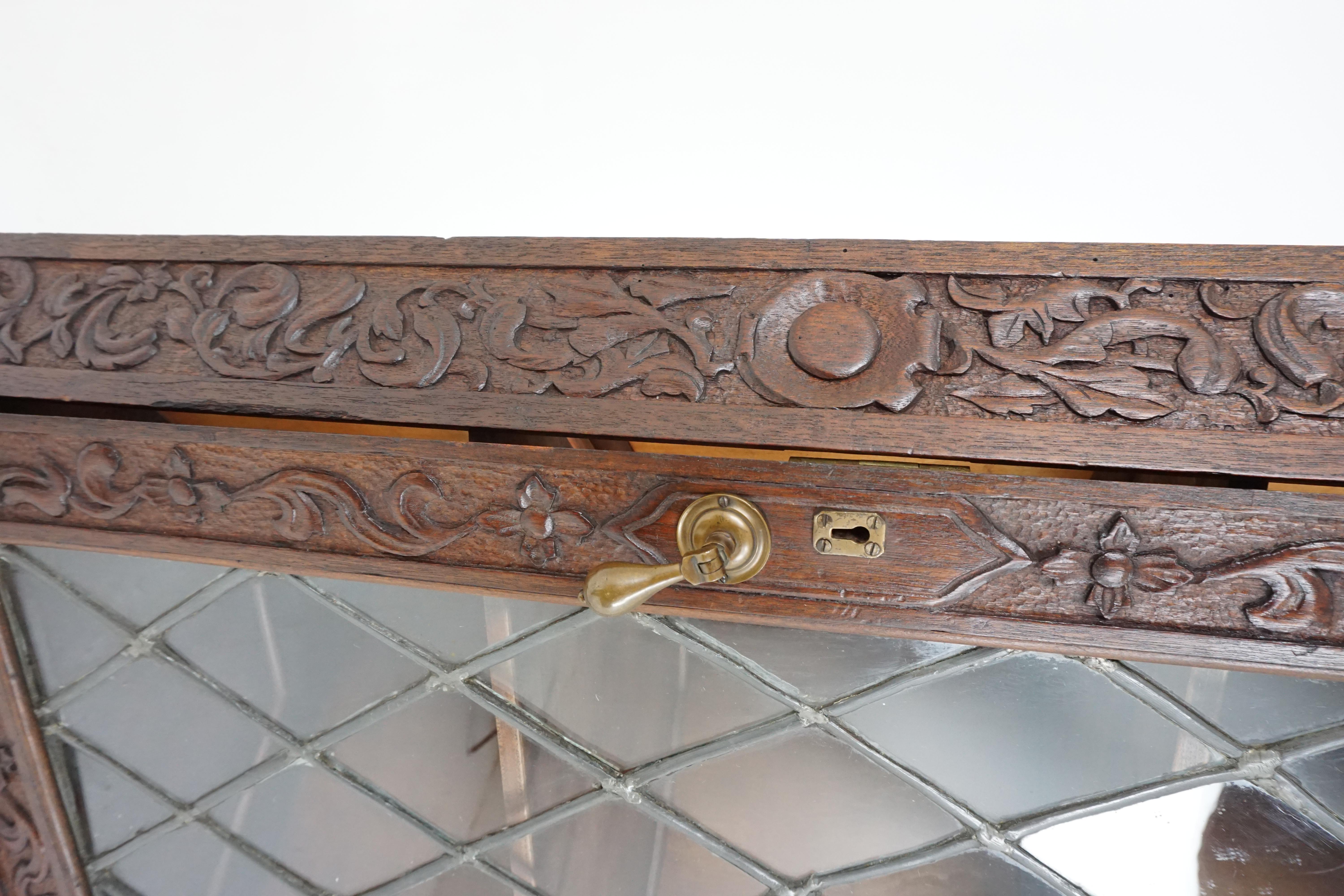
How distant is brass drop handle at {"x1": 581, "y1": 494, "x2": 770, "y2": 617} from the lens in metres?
0.45

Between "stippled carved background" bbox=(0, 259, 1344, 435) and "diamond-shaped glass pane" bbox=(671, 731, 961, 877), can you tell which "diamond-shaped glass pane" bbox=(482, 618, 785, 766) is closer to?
"diamond-shaped glass pane" bbox=(671, 731, 961, 877)

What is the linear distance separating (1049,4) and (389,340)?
2.11ft

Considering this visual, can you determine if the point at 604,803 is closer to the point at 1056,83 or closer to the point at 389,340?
the point at 389,340

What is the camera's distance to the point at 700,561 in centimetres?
47

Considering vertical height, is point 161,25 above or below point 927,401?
above

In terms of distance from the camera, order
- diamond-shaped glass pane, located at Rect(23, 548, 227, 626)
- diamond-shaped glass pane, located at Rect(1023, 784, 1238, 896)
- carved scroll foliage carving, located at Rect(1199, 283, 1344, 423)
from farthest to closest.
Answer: diamond-shaped glass pane, located at Rect(23, 548, 227, 626)
diamond-shaped glass pane, located at Rect(1023, 784, 1238, 896)
carved scroll foliage carving, located at Rect(1199, 283, 1344, 423)

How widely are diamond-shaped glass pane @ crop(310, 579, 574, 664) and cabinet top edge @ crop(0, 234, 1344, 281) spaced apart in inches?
9.8

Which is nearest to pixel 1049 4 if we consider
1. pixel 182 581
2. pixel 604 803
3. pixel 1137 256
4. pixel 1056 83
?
pixel 1056 83

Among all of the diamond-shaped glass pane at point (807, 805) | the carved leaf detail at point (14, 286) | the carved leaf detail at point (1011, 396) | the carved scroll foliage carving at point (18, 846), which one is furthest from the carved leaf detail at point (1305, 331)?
the carved scroll foliage carving at point (18, 846)

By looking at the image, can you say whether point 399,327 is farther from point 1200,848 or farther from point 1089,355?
point 1200,848

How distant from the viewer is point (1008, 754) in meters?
0.55

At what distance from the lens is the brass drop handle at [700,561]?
450 millimetres

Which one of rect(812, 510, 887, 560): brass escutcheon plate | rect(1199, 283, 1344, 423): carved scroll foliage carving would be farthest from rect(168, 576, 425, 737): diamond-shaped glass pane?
rect(1199, 283, 1344, 423): carved scroll foliage carving

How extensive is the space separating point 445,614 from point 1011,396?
1.43ft
